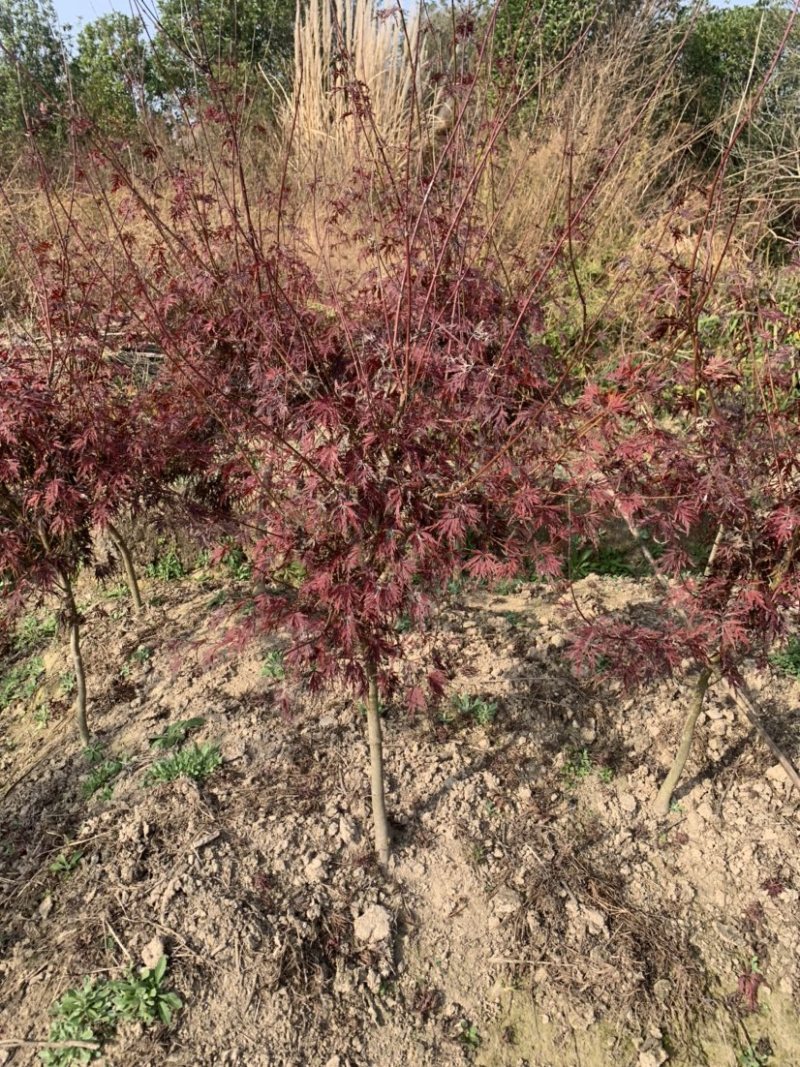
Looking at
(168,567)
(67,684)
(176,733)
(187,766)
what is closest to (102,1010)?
(187,766)

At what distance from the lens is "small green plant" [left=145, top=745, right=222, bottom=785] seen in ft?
9.84

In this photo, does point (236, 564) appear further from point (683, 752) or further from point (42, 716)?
point (683, 752)

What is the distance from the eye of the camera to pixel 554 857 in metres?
2.76

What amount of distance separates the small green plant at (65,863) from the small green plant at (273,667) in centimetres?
105

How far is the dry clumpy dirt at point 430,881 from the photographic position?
2.33m

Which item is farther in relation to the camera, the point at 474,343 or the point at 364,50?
the point at 364,50

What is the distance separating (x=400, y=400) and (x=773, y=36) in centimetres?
762

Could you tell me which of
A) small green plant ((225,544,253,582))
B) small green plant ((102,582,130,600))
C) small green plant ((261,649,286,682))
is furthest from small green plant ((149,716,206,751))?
small green plant ((102,582,130,600))

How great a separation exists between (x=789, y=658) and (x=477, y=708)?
1.47 meters

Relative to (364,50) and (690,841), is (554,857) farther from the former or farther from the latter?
(364,50)

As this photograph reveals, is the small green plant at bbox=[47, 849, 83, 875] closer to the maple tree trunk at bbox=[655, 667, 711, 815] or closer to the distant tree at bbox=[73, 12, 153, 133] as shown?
the maple tree trunk at bbox=[655, 667, 711, 815]

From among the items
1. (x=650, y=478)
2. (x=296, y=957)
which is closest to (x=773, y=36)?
(x=650, y=478)

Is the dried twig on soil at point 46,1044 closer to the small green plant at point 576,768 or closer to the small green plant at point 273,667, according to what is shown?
the small green plant at point 273,667

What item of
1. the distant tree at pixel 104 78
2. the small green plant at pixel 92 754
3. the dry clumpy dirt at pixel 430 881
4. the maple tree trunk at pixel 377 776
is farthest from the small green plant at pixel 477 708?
the distant tree at pixel 104 78
